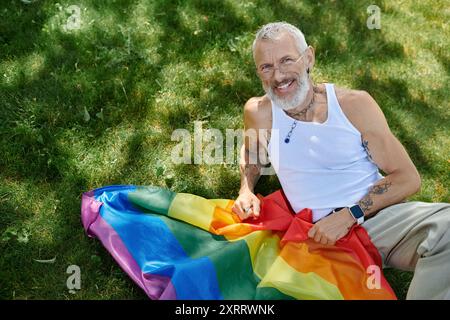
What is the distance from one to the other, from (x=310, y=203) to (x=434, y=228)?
83 centimetres

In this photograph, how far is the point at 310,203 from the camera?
3.99 m

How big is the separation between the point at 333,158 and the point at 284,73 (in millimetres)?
654

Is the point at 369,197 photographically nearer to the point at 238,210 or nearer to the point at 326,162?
the point at 326,162

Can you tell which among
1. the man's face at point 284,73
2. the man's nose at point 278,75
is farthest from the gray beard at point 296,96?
the man's nose at point 278,75

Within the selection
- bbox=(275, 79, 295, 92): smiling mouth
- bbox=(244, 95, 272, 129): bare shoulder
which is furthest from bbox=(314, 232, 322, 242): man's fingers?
bbox=(275, 79, 295, 92): smiling mouth

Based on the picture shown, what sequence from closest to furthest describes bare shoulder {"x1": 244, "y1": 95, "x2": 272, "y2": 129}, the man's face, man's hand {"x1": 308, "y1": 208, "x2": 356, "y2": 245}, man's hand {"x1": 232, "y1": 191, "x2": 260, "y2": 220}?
man's hand {"x1": 308, "y1": 208, "x2": 356, "y2": 245} < the man's face < man's hand {"x1": 232, "y1": 191, "x2": 260, "y2": 220} < bare shoulder {"x1": 244, "y1": 95, "x2": 272, "y2": 129}

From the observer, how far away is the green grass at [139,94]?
415 centimetres

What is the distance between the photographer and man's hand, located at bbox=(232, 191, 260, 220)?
409cm

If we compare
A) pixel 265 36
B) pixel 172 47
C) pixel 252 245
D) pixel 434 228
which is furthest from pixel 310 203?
pixel 172 47

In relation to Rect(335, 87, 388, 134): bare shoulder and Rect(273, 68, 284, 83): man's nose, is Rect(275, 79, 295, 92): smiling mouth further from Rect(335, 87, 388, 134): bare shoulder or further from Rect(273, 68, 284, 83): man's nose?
Rect(335, 87, 388, 134): bare shoulder

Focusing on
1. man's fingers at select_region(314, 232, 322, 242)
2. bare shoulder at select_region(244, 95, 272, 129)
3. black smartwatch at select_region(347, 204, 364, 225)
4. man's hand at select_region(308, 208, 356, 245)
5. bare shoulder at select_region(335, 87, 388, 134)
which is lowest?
man's fingers at select_region(314, 232, 322, 242)

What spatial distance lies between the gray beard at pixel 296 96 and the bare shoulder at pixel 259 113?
208 mm

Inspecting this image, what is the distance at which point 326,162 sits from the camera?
397 centimetres

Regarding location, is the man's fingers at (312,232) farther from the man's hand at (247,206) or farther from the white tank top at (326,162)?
the man's hand at (247,206)
